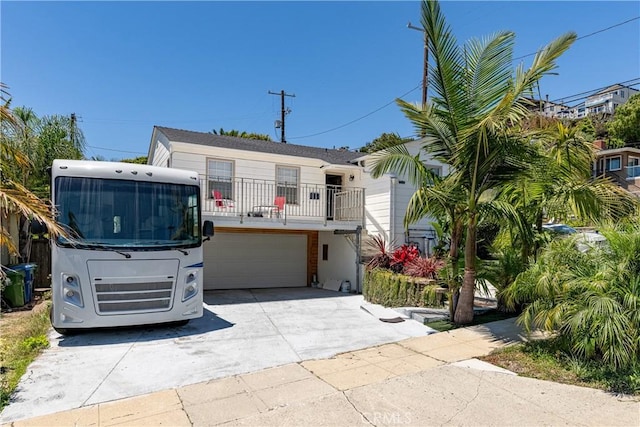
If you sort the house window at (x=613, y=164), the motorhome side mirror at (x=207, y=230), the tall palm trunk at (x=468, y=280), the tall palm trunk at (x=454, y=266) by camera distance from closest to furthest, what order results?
1. the tall palm trunk at (x=468, y=280)
2. the tall palm trunk at (x=454, y=266)
3. the motorhome side mirror at (x=207, y=230)
4. the house window at (x=613, y=164)

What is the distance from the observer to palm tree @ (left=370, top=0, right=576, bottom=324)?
596 cm

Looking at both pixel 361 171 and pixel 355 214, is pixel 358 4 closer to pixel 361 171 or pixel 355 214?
pixel 361 171

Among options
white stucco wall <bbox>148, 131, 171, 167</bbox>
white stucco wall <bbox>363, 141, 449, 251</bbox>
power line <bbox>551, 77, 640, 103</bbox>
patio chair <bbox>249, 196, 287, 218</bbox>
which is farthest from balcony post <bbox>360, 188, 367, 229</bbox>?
power line <bbox>551, 77, 640, 103</bbox>

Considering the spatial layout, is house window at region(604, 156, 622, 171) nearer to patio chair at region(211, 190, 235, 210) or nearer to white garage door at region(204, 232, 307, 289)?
white garage door at region(204, 232, 307, 289)

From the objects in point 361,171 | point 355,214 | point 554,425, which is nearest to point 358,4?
point 361,171

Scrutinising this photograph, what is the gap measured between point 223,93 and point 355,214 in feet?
37.2

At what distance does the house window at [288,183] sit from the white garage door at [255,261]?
1736mm

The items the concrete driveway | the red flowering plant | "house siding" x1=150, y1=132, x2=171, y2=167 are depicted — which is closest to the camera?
the concrete driveway

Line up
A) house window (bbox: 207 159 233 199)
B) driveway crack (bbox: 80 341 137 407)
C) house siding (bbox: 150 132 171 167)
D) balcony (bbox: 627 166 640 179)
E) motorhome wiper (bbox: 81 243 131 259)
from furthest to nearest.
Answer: balcony (bbox: 627 166 640 179) → house siding (bbox: 150 132 171 167) → house window (bbox: 207 159 233 199) → motorhome wiper (bbox: 81 243 131 259) → driveway crack (bbox: 80 341 137 407)

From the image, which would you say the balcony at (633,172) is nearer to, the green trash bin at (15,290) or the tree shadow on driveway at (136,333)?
the tree shadow on driveway at (136,333)

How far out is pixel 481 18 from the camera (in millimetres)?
10328

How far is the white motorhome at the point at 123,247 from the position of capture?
5957 millimetres

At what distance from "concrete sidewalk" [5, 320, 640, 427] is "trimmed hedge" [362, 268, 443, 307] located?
3.57 meters

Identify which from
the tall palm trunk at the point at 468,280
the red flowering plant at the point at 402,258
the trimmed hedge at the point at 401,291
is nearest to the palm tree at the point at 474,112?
the tall palm trunk at the point at 468,280
